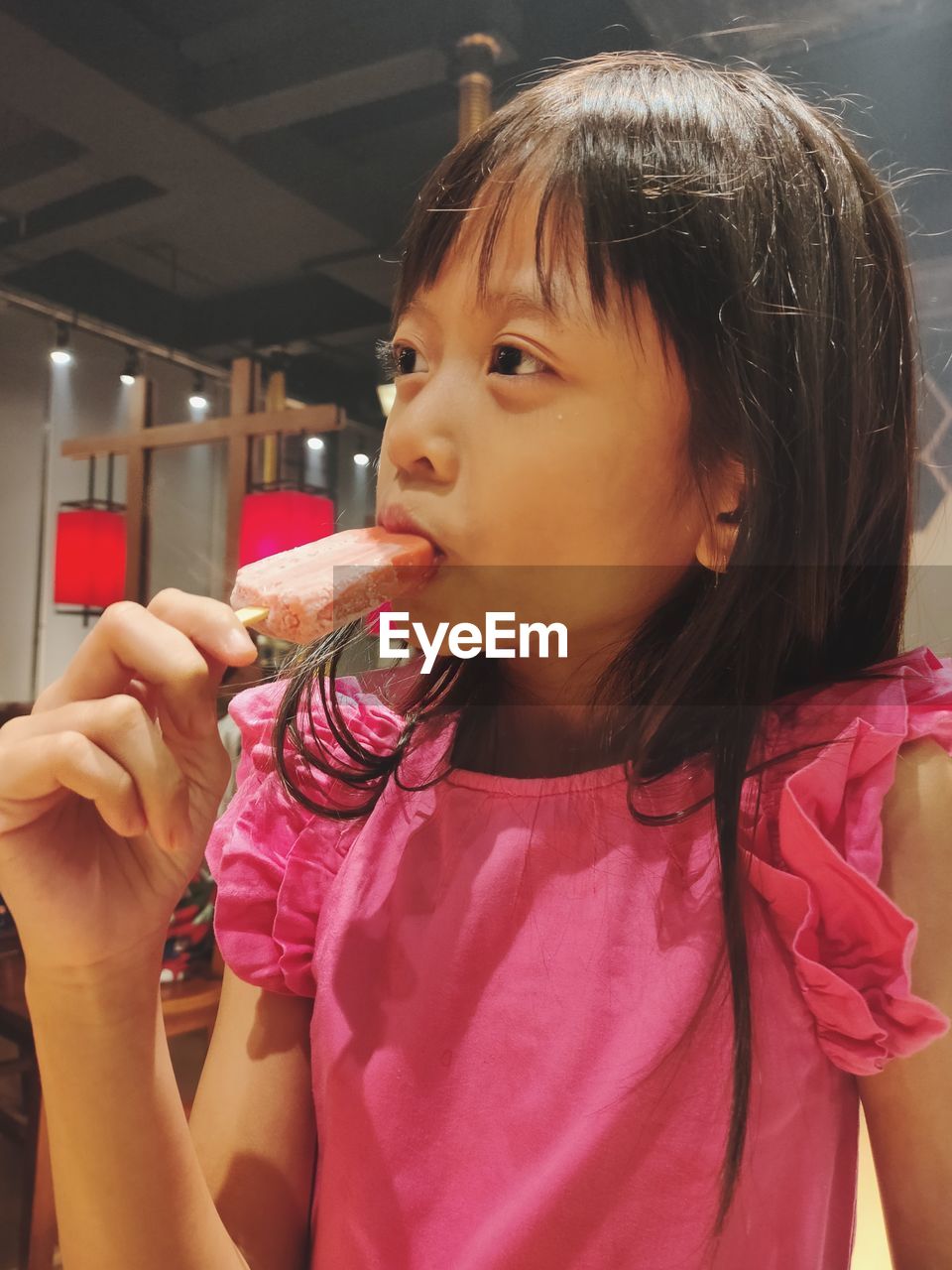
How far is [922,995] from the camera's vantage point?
0.55 meters

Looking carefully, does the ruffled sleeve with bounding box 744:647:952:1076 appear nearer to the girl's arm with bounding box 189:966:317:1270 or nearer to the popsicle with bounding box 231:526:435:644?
the popsicle with bounding box 231:526:435:644

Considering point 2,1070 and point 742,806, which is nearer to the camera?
point 742,806

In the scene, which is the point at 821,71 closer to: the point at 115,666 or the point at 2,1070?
the point at 115,666

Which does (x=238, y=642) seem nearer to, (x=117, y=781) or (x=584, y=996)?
(x=117, y=781)

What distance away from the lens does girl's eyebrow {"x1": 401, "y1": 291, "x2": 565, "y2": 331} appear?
22.6 inches

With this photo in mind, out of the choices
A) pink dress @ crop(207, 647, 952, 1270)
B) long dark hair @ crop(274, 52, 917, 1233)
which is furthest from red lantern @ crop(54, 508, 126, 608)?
long dark hair @ crop(274, 52, 917, 1233)

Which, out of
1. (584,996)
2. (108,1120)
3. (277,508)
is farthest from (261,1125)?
(277,508)

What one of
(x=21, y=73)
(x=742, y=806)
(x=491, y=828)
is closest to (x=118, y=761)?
(x=491, y=828)

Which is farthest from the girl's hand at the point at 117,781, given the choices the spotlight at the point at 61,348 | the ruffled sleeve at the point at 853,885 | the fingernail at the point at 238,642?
the spotlight at the point at 61,348

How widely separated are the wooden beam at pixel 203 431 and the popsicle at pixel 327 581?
0.93 feet

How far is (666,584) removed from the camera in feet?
2.14

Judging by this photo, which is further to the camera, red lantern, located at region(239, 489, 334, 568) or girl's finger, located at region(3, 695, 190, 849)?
red lantern, located at region(239, 489, 334, 568)

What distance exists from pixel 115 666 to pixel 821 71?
80 centimetres

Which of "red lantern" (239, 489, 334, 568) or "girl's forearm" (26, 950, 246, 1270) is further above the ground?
"red lantern" (239, 489, 334, 568)
